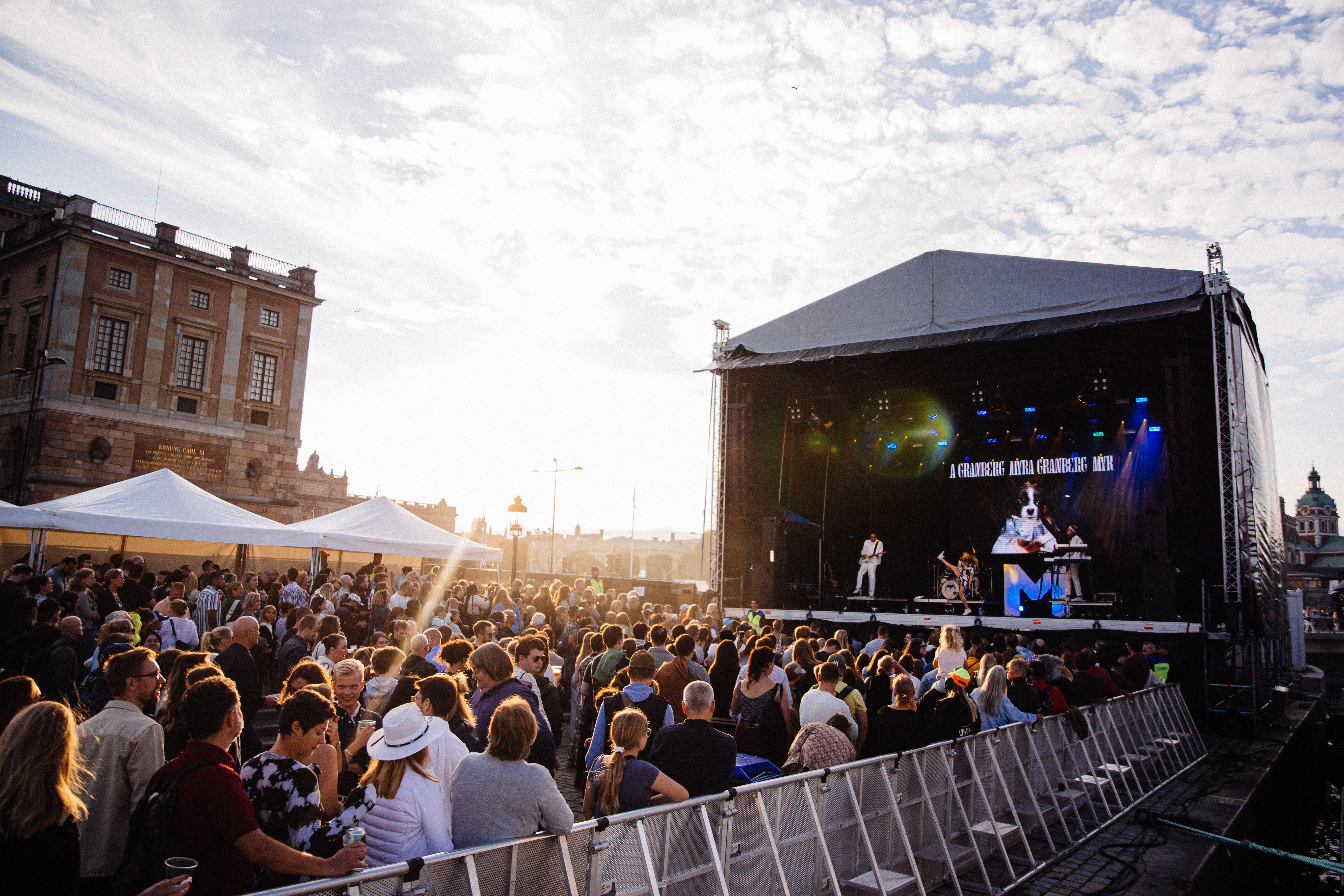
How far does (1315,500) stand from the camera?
388 feet

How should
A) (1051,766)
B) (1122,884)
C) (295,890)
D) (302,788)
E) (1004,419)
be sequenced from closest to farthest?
(295,890) → (302,788) → (1122,884) → (1051,766) → (1004,419)

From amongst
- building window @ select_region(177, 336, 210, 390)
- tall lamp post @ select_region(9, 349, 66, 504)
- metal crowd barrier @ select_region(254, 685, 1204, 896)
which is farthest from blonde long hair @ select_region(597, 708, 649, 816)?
building window @ select_region(177, 336, 210, 390)

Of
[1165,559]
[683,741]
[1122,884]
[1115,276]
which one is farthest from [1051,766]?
[1115,276]

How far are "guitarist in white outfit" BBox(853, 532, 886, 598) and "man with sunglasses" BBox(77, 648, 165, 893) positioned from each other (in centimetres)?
1792

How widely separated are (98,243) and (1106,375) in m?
31.0

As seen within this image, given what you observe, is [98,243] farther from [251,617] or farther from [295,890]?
[295,890]

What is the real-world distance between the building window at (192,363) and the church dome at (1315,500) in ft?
463

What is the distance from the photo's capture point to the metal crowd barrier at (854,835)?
3279mm

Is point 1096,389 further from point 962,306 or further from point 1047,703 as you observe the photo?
point 1047,703

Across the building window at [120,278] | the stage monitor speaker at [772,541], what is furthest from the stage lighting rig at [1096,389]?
the building window at [120,278]

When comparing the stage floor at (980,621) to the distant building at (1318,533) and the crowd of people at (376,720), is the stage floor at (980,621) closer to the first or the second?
the crowd of people at (376,720)

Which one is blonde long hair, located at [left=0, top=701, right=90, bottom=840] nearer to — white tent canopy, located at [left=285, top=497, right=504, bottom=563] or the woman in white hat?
the woman in white hat

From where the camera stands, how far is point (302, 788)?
313 cm

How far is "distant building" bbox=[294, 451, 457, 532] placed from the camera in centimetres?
3334
